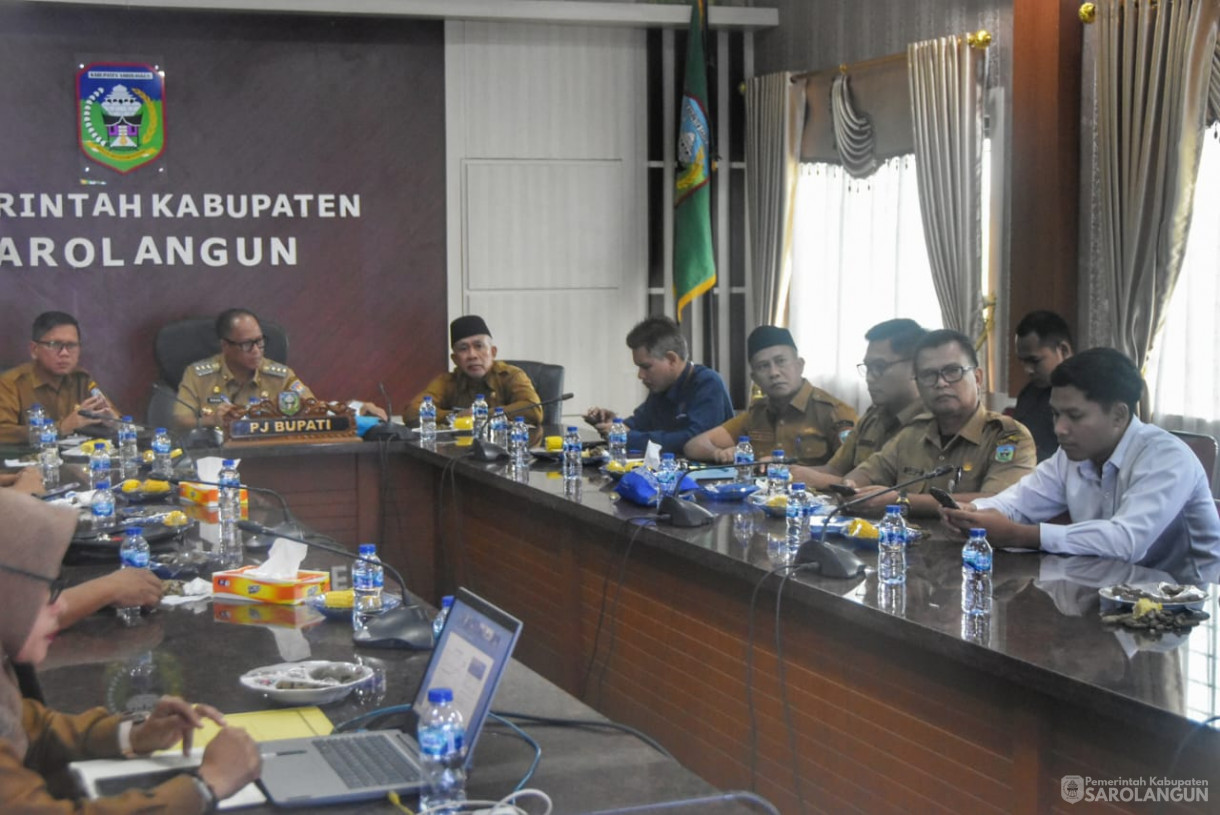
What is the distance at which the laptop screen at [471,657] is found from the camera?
1.58 meters

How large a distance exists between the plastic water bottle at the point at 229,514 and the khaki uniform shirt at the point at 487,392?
1.86 meters

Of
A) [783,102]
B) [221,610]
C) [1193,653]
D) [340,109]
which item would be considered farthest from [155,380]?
[1193,653]

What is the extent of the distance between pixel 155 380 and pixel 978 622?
5.19 m

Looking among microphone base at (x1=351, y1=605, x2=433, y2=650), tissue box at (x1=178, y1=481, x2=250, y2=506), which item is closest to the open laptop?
microphone base at (x1=351, y1=605, x2=433, y2=650)

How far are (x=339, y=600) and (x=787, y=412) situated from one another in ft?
8.27

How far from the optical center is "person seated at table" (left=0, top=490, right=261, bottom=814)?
53.6 inches

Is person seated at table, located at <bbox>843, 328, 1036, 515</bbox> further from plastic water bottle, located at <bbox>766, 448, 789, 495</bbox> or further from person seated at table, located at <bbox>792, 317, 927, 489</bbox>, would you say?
person seated at table, located at <bbox>792, 317, 927, 489</bbox>

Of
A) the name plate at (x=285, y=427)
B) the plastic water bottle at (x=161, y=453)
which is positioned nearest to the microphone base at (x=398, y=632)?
the plastic water bottle at (x=161, y=453)

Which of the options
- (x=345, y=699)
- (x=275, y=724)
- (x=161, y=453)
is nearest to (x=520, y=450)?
(x=161, y=453)

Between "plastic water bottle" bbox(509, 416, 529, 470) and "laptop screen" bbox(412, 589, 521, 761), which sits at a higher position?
"laptop screen" bbox(412, 589, 521, 761)

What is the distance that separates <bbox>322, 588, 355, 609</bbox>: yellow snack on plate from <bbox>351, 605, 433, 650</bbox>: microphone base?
5.8 inches

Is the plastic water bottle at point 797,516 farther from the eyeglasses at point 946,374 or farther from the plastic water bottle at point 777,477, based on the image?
the eyeglasses at point 946,374

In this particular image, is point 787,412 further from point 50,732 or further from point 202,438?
point 50,732

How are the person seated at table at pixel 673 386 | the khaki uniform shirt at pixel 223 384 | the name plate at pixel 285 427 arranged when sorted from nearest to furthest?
the name plate at pixel 285 427
the person seated at table at pixel 673 386
the khaki uniform shirt at pixel 223 384
